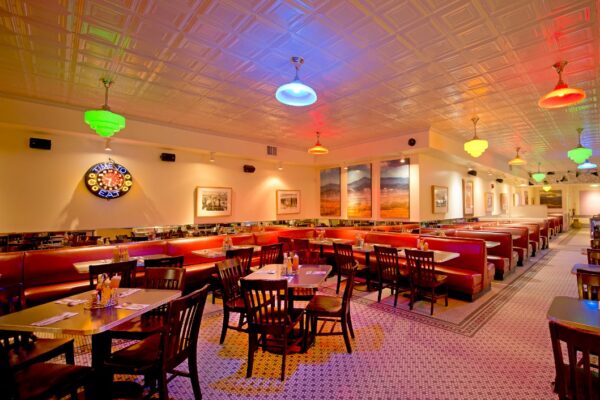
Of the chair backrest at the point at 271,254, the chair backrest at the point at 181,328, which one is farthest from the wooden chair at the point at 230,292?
the chair backrest at the point at 181,328

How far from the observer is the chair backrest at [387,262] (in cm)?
484

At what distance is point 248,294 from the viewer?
288 cm

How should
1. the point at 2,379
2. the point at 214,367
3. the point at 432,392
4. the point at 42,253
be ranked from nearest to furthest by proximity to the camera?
the point at 2,379 < the point at 432,392 < the point at 214,367 < the point at 42,253

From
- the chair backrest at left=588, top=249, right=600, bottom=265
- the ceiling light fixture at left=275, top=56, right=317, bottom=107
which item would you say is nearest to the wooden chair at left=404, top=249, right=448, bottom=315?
the chair backrest at left=588, top=249, right=600, bottom=265

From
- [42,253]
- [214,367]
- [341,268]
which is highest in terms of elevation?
[42,253]

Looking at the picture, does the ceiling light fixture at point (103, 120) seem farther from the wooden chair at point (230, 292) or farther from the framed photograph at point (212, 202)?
the framed photograph at point (212, 202)

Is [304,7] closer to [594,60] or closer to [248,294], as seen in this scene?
[248,294]

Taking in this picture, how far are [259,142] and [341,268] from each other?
4.86 metres

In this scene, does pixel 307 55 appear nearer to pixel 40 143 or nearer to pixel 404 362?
pixel 404 362

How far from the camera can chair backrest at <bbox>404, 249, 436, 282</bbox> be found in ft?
14.7

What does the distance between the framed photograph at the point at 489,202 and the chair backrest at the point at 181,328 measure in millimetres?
13159

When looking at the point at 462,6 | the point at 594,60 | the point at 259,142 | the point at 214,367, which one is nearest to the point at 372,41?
the point at 462,6

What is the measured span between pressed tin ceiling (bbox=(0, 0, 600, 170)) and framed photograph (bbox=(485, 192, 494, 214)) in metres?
6.28

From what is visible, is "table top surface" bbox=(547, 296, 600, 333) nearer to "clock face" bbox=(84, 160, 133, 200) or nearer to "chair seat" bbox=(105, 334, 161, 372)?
"chair seat" bbox=(105, 334, 161, 372)
